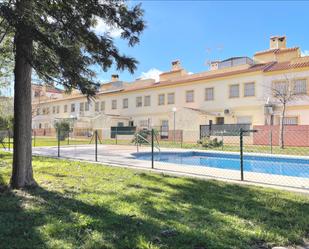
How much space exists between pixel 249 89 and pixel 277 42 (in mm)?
7265

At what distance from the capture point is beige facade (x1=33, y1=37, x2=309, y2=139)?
27.1m

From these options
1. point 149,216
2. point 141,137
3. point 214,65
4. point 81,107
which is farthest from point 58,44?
point 81,107

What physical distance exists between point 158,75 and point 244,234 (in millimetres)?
38435

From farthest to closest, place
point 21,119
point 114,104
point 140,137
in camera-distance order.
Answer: point 114,104, point 140,137, point 21,119

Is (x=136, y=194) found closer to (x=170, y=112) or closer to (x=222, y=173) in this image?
(x=222, y=173)

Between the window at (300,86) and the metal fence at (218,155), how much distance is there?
12.6ft

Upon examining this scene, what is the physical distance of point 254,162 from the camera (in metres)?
13.7

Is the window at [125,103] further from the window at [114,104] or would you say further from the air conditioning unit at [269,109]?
the air conditioning unit at [269,109]

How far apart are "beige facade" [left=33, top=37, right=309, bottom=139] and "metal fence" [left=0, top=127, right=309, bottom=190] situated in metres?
2.74

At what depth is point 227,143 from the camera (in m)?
25.6

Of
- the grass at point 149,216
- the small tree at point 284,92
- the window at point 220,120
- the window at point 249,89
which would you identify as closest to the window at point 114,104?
the window at point 220,120

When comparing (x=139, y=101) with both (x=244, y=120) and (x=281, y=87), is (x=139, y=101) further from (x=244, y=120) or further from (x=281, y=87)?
(x=281, y=87)

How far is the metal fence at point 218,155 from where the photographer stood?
9422mm

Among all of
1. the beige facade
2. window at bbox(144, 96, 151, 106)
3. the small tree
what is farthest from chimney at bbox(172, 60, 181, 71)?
the small tree
